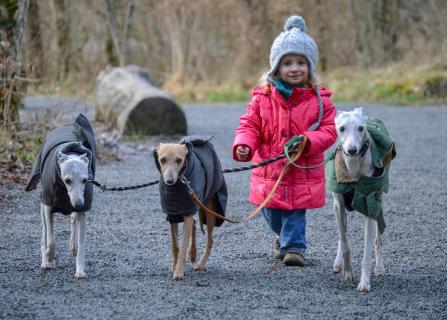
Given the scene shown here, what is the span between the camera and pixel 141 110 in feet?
44.4

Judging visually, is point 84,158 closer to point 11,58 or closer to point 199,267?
point 199,267

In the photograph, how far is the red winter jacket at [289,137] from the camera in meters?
6.05

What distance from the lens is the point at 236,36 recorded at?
26109 mm

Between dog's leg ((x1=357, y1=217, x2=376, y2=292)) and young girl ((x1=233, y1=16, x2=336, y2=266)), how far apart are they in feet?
2.02

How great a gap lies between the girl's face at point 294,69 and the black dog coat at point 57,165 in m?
1.57

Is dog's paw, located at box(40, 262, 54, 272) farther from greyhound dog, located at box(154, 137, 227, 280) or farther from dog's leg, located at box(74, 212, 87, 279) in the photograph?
greyhound dog, located at box(154, 137, 227, 280)

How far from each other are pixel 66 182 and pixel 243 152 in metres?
1.34

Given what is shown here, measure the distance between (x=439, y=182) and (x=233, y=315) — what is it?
237 inches

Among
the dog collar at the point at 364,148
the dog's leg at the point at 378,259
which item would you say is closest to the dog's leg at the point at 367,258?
the dog's leg at the point at 378,259

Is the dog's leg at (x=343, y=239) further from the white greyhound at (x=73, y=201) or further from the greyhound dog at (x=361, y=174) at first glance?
the white greyhound at (x=73, y=201)

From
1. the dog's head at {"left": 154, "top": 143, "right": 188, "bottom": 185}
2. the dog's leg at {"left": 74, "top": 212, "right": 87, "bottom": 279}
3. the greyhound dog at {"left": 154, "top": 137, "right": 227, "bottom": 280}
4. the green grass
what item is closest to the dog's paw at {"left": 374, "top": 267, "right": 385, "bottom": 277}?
the greyhound dog at {"left": 154, "top": 137, "right": 227, "bottom": 280}

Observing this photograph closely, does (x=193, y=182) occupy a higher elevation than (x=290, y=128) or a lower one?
lower

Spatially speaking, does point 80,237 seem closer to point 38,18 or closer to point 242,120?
point 242,120

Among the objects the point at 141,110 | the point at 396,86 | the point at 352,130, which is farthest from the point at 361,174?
the point at 396,86
